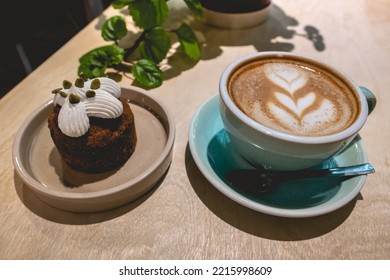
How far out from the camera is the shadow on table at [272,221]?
2.59ft

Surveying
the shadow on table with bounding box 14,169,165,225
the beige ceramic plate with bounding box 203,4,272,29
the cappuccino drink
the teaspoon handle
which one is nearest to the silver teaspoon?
the teaspoon handle

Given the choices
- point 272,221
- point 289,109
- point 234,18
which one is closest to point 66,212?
point 272,221

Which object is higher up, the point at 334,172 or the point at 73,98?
the point at 73,98

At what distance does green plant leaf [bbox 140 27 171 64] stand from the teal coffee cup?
426mm

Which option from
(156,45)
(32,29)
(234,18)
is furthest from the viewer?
(32,29)

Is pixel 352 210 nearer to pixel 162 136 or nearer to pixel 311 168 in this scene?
pixel 311 168

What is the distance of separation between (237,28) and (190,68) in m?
0.40

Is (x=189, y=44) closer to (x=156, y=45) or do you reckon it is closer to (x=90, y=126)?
(x=156, y=45)

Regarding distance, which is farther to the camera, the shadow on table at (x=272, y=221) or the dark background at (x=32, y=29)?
the dark background at (x=32, y=29)

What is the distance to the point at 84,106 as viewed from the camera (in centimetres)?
84

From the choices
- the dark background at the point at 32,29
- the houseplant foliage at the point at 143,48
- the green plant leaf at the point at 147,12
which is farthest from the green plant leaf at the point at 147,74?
the dark background at the point at 32,29

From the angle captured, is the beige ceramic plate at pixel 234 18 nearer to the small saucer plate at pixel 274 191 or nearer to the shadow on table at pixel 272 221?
the small saucer plate at pixel 274 191

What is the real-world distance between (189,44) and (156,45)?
0.14 m

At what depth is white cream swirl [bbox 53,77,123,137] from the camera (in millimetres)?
824
